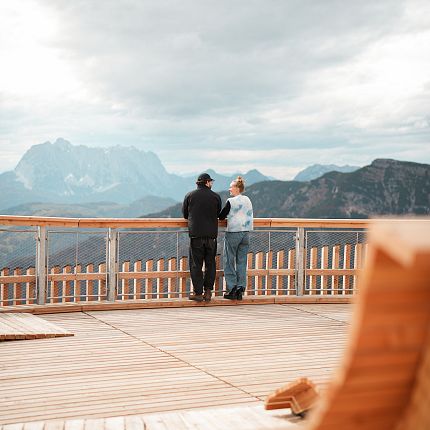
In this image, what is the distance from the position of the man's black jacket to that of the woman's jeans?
0.37 meters

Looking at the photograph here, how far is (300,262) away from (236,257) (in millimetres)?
1014

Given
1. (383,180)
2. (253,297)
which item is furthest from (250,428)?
(383,180)

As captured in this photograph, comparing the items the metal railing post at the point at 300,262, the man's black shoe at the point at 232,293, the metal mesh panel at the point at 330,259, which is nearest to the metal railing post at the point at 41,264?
the man's black shoe at the point at 232,293

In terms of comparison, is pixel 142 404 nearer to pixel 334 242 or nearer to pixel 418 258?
pixel 418 258

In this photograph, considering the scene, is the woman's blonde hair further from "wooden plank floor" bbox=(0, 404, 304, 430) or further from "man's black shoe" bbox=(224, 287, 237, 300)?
"wooden plank floor" bbox=(0, 404, 304, 430)

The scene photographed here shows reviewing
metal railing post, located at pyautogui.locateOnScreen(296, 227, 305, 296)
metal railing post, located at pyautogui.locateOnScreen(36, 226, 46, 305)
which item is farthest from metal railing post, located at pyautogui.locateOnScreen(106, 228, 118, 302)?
metal railing post, located at pyautogui.locateOnScreen(296, 227, 305, 296)

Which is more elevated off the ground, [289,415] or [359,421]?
[359,421]

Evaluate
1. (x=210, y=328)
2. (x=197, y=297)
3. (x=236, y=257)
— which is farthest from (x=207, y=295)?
(x=210, y=328)

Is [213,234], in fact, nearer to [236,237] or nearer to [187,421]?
[236,237]

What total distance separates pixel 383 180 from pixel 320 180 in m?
10.3

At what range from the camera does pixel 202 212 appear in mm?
10102

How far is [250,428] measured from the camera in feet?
12.4

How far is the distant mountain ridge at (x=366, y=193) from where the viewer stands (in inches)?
4392

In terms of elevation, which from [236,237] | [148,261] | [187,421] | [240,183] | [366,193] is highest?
[240,183]
